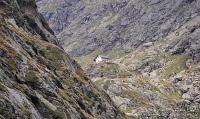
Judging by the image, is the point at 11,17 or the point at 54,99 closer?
the point at 54,99

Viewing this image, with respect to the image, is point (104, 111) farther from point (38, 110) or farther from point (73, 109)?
point (38, 110)

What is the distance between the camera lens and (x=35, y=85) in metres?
63.7

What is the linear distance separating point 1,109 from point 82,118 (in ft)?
94.5

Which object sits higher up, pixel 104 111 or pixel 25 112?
pixel 104 111

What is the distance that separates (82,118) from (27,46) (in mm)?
19226

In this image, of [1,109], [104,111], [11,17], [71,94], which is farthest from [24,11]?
[1,109]

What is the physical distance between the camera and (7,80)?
56.0 meters

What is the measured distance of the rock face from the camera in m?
53.5

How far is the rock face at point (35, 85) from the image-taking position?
5350cm

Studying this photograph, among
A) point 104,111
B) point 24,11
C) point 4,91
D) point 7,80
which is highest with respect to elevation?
point 24,11

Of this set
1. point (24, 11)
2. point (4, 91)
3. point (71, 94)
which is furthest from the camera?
point (24, 11)

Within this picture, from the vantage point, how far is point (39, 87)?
209ft

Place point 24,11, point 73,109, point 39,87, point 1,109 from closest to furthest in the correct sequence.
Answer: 1. point 1,109
2. point 39,87
3. point 73,109
4. point 24,11

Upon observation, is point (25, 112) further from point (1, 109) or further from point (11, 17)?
point (11, 17)
